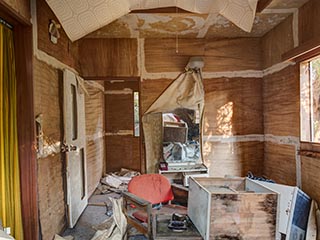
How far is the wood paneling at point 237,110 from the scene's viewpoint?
4316 mm

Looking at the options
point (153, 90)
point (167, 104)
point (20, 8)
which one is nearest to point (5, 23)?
point (20, 8)

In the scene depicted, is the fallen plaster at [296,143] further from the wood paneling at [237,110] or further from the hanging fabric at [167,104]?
the hanging fabric at [167,104]

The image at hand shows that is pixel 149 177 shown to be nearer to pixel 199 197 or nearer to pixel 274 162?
pixel 199 197

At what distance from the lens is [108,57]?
166 inches

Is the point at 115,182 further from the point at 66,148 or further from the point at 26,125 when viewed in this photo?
the point at 26,125

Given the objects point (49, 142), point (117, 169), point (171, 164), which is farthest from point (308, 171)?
point (117, 169)

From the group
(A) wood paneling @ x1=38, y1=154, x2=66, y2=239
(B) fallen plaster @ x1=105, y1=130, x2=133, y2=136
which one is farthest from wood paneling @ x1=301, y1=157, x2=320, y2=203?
(B) fallen plaster @ x1=105, y1=130, x2=133, y2=136

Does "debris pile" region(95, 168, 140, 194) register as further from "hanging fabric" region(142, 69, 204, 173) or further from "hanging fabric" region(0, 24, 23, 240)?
"hanging fabric" region(0, 24, 23, 240)

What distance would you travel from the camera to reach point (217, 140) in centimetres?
434

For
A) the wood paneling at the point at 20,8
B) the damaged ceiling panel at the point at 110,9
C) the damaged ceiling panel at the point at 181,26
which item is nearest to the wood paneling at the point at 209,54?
the damaged ceiling panel at the point at 181,26

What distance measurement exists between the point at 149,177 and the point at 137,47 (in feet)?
6.99

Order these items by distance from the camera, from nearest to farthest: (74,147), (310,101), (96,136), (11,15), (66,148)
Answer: (11,15) → (310,101) → (66,148) → (74,147) → (96,136)

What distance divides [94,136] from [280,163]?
3.09 metres

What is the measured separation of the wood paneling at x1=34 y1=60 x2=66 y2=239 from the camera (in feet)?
8.61
